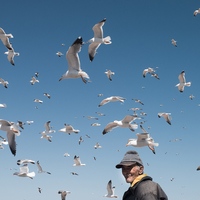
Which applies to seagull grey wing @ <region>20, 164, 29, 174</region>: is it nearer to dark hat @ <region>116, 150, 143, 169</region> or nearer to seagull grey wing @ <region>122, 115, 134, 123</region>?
seagull grey wing @ <region>122, 115, 134, 123</region>

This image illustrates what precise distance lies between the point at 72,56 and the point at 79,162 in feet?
48.3

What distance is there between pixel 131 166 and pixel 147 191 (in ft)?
1.51

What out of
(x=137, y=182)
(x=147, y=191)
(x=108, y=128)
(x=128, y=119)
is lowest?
(x=147, y=191)

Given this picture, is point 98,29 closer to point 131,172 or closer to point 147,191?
point 131,172

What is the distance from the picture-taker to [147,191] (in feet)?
7.23

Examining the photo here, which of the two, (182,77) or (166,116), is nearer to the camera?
(166,116)

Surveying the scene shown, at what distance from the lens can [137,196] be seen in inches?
88.7

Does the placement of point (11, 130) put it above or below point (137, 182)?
above

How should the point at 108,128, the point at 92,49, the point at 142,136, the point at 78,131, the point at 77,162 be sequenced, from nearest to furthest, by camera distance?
the point at 142,136
the point at 108,128
the point at 92,49
the point at 78,131
the point at 77,162

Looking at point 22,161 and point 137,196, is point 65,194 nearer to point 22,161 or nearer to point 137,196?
point 22,161

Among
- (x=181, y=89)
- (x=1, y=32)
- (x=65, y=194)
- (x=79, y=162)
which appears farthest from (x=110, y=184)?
(x=1, y=32)

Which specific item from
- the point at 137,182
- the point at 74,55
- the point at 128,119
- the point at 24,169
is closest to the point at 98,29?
the point at 74,55

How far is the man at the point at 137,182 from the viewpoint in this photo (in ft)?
7.16

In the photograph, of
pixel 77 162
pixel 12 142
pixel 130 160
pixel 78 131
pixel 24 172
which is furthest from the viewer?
pixel 77 162
